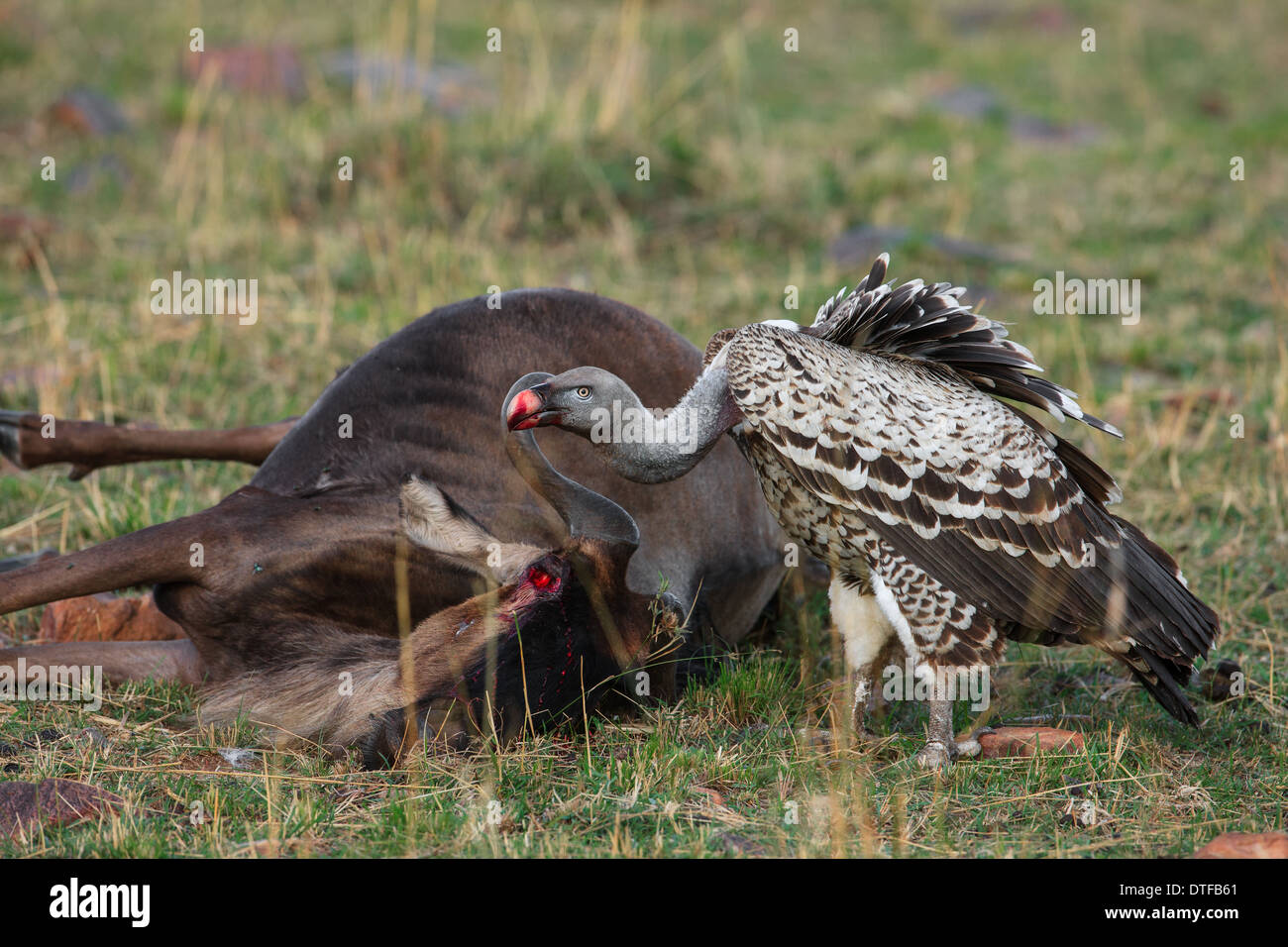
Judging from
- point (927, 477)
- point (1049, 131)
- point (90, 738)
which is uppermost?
point (1049, 131)

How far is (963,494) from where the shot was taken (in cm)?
399

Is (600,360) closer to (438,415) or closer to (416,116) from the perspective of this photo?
(438,415)

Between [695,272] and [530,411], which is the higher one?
[695,272]

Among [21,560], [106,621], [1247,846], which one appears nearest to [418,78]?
[21,560]

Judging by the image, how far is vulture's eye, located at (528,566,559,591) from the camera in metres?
3.62

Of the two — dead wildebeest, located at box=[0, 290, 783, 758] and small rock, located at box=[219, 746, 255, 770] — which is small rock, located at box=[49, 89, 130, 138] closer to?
dead wildebeest, located at box=[0, 290, 783, 758]

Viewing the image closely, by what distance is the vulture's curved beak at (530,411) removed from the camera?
3.77 meters

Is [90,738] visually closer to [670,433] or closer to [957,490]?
[670,433]

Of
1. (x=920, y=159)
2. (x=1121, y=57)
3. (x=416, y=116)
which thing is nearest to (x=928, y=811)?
(x=416, y=116)

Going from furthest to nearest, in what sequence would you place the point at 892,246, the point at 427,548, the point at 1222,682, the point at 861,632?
the point at 892,246 < the point at 1222,682 < the point at 861,632 < the point at 427,548

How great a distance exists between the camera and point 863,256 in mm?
8680

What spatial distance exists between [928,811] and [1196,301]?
5.74 metres

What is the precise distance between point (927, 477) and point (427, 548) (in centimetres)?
144

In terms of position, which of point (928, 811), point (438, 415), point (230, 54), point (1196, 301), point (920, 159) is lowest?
point (928, 811)
